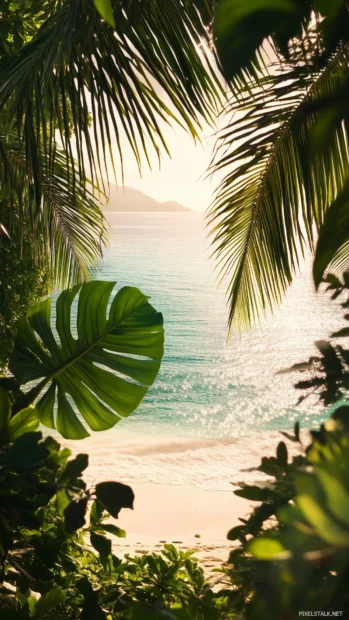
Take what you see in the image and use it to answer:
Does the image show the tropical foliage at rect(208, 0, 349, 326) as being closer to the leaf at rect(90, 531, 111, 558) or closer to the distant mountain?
the leaf at rect(90, 531, 111, 558)

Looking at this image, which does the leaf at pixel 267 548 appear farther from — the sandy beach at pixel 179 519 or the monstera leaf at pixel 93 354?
the sandy beach at pixel 179 519

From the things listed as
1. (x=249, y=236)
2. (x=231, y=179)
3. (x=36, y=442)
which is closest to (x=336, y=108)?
(x=36, y=442)

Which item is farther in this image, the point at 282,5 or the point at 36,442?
the point at 36,442

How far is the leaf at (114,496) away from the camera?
0.78 meters

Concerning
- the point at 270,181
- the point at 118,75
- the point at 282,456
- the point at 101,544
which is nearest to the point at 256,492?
the point at 282,456

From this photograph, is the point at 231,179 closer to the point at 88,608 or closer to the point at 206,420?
the point at 88,608

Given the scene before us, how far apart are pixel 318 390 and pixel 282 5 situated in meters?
0.33

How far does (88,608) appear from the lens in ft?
2.97

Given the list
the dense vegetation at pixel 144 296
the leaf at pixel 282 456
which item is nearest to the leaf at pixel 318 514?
the dense vegetation at pixel 144 296

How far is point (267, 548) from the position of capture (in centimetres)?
26

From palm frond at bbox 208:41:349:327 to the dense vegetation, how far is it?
1 cm

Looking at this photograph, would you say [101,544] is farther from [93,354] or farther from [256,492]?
A: [93,354]

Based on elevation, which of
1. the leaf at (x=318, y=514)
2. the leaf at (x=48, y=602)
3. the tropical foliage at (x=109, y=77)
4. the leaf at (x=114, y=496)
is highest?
the tropical foliage at (x=109, y=77)

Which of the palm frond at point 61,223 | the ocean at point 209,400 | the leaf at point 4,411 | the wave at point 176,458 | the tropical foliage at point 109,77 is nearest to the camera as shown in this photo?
the leaf at point 4,411
